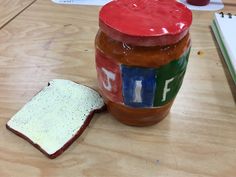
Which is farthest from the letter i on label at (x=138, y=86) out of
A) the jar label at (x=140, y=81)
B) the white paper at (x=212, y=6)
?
the white paper at (x=212, y=6)

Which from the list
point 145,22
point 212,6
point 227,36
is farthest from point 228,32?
point 145,22

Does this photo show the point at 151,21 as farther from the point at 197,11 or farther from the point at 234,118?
the point at 197,11

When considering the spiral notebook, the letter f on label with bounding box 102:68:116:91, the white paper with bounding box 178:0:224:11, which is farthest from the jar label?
the white paper with bounding box 178:0:224:11

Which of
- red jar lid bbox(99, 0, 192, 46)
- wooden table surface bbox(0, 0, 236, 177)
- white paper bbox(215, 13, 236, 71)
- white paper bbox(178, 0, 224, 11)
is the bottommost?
wooden table surface bbox(0, 0, 236, 177)

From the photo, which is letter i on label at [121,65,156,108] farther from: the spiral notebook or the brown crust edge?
the spiral notebook

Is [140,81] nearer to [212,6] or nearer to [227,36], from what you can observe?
[227,36]

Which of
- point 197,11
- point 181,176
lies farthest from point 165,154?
point 197,11
